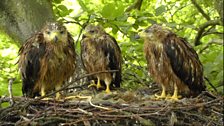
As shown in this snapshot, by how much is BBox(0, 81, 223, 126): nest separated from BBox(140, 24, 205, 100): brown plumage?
0.60 metres

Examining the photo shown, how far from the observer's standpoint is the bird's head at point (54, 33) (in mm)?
4508

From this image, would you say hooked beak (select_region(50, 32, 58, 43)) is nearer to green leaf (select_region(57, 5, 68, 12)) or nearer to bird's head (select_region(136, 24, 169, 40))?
bird's head (select_region(136, 24, 169, 40))

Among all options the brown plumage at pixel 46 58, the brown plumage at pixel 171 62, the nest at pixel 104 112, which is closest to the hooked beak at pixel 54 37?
the brown plumage at pixel 46 58

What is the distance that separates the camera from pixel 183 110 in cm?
403

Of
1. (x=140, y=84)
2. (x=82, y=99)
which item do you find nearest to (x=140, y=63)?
(x=140, y=84)

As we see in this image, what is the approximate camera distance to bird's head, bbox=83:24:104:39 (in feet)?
17.1

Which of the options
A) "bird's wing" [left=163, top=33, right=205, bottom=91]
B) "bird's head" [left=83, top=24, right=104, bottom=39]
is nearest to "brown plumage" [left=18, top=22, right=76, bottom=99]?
"bird's head" [left=83, top=24, right=104, bottom=39]

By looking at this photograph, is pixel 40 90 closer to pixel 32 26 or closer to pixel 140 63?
pixel 32 26

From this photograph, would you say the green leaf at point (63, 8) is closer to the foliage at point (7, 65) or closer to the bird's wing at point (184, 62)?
the foliage at point (7, 65)

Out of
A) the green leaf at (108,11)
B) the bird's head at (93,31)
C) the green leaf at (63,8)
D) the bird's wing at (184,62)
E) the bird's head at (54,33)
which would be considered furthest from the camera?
the green leaf at (63,8)

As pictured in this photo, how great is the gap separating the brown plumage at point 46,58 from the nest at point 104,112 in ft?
1.68

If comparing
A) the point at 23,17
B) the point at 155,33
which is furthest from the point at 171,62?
the point at 23,17

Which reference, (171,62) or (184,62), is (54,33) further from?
(184,62)

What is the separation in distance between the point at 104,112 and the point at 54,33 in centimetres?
→ 101
